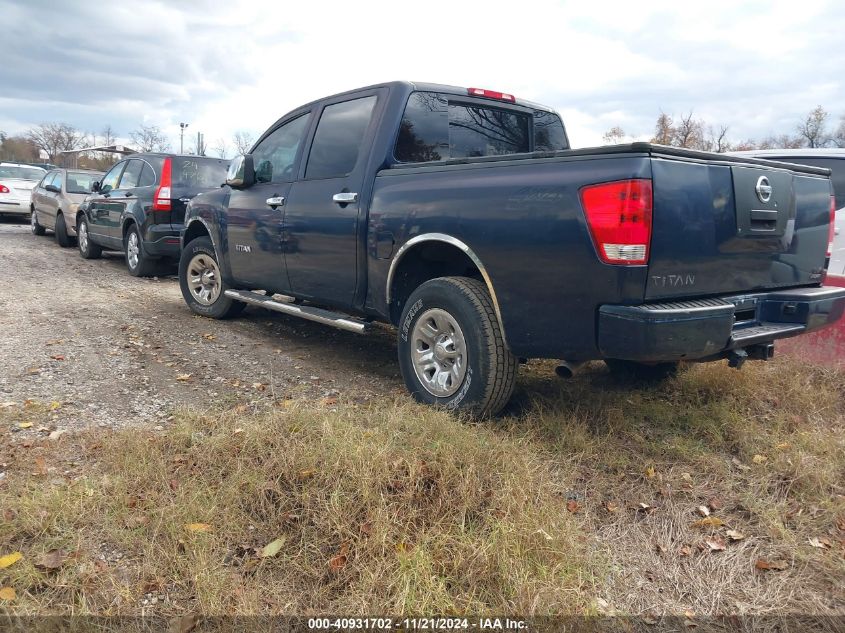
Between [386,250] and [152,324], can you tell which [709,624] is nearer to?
[386,250]

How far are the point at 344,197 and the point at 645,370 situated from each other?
247 cm

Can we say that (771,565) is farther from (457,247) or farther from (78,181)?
(78,181)

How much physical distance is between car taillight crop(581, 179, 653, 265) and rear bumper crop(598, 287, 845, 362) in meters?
0.25

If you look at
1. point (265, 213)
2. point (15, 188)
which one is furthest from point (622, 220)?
point (15, 188)

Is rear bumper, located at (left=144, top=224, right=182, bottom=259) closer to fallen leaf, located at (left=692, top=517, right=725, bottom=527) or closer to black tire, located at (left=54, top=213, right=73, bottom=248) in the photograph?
black tire, located at (left=54, top=213, right=73, bottom=248)

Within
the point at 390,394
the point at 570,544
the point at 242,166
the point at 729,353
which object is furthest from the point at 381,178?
the point at 570,544

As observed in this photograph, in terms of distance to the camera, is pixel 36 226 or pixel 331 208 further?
pixel 36 226

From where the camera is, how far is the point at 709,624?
2.35 meters

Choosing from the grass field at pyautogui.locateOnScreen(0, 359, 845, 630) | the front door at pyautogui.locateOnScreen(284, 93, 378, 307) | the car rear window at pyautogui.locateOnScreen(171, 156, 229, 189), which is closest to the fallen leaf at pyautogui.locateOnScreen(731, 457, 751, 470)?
the grass field at pyautogui.locateOnScreen(0, 359, 845, 630)

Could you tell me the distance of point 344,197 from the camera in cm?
461

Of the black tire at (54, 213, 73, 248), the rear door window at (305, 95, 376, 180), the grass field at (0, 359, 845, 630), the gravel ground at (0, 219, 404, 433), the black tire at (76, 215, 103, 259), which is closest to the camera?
the grass field at (0, 359, 845, 630)

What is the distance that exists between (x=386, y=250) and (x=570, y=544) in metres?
2.29

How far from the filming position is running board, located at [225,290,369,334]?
461 cm

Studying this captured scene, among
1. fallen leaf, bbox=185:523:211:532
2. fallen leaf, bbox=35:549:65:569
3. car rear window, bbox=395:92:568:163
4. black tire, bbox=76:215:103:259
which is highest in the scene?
car rear window, bbox=395:92:568:163
